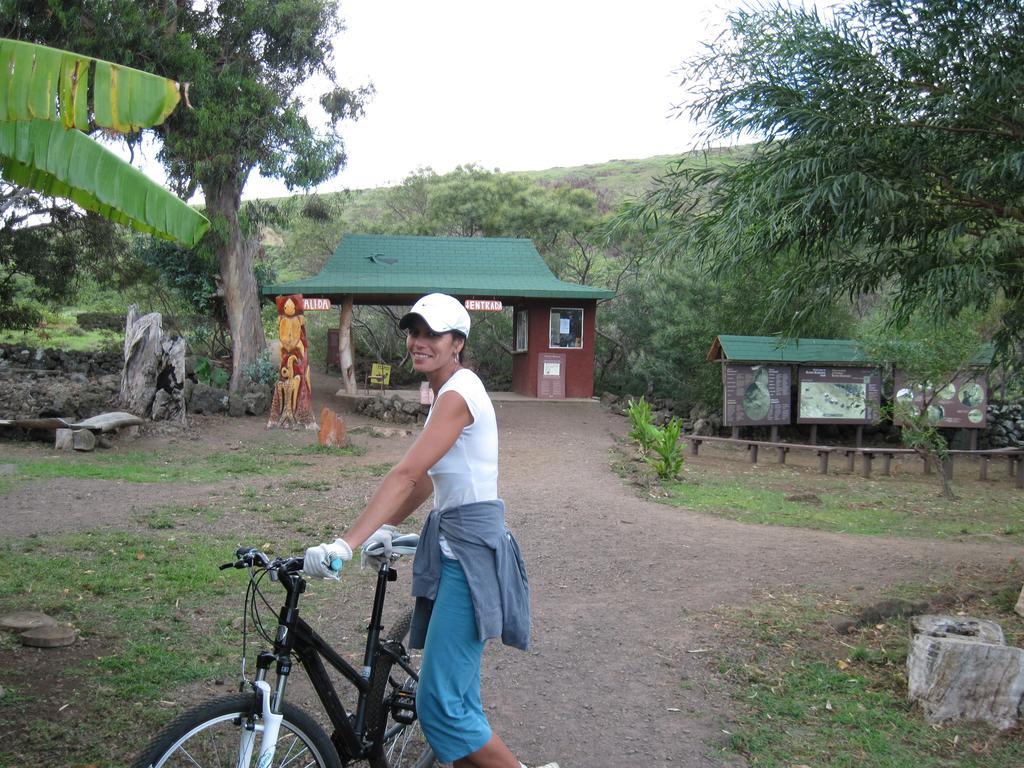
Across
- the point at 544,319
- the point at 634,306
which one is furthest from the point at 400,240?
the point at 634,306

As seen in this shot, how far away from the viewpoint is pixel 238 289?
23.7 m

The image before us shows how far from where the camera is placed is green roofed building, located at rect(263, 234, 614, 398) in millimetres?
22906

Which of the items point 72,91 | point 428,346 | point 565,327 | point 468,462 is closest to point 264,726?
point 468,462

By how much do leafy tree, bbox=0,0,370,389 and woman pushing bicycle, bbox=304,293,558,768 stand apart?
18684 mm

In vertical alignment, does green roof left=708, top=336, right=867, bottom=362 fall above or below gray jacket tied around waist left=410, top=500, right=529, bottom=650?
above

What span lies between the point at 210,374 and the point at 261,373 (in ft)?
6.36

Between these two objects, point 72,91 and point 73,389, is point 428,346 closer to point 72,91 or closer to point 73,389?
point 72,91

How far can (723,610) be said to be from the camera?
262 inches

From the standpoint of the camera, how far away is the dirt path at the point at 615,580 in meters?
4.47

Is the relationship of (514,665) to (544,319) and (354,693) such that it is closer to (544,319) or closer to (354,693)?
(354,693)

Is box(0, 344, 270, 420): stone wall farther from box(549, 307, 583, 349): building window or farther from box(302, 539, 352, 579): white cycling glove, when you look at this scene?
box(302, 539, 352, 579): white cycling glove

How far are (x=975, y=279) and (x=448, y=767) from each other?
14.8 ft

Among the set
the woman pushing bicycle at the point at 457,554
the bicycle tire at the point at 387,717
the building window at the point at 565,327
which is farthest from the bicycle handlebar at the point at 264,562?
the building window at the point at 565,327

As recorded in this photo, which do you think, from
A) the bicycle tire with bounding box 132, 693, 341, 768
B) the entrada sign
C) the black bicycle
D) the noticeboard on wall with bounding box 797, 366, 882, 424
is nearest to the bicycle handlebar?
the black bicycle
